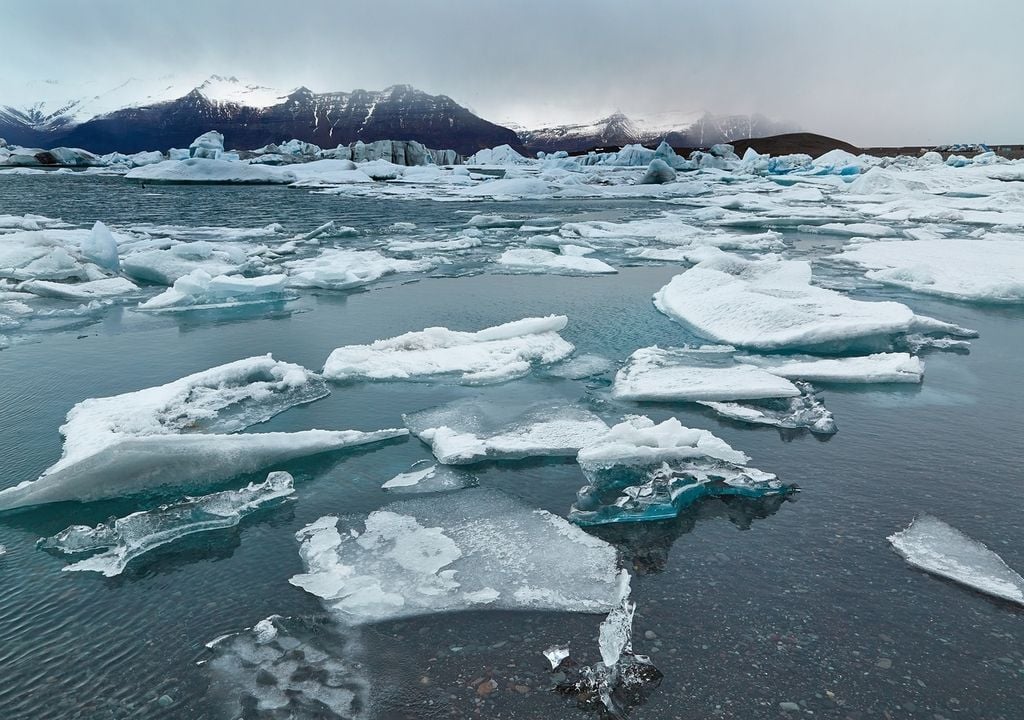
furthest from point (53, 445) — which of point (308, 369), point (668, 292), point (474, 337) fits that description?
point (668, 292)

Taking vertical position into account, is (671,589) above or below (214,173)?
below

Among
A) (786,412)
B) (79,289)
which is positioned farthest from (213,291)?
(786,412)

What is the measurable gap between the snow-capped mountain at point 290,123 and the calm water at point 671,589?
145 m

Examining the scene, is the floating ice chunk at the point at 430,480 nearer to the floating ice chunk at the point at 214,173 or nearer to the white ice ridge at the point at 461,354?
the white ice ridge at the point at 461,354

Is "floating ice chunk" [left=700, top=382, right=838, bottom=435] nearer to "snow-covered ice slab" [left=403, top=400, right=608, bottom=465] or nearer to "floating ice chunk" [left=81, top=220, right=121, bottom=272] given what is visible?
"snow-covered ice slab" [left=403, top=400, right=608, bottom=465]

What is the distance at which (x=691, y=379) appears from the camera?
18.7ft

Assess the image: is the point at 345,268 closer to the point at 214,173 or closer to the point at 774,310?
the point at 774,310

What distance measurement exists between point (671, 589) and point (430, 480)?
1.67 m

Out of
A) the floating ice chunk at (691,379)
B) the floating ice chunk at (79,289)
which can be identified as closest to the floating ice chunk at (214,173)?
the floating ice chunk at (79,289)

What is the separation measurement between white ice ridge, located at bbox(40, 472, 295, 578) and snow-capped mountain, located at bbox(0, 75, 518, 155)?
145984 millimetres

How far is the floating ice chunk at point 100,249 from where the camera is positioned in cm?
1075

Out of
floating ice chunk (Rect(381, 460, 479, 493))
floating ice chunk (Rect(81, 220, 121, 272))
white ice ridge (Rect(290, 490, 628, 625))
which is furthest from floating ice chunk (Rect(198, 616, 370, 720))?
floating ice chunk (Rect(81, 220, 121, 272))

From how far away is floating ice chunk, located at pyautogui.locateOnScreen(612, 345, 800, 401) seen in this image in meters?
5.37

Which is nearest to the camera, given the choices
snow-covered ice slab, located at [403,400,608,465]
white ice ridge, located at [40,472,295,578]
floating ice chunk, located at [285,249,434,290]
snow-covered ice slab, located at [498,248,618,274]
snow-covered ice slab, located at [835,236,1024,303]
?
white ice ridge, located at [40,472,295,578]
